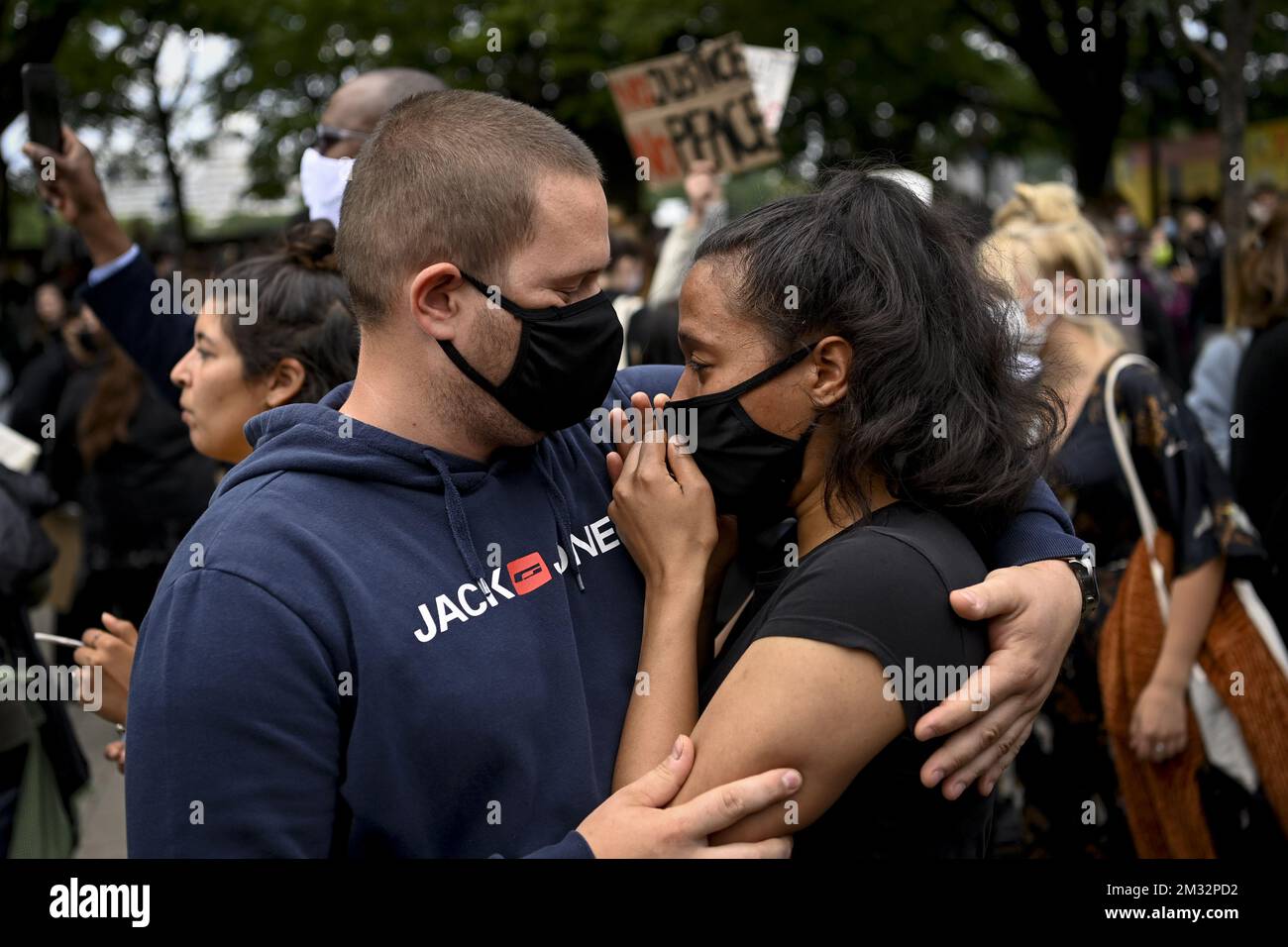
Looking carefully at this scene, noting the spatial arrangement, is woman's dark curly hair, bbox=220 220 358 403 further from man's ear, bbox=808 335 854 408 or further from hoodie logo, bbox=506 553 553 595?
man's ear, bbox=808 335 854 408

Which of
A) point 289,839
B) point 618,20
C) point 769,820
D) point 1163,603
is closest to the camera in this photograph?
point 289,839

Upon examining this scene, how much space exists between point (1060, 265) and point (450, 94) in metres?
2.64

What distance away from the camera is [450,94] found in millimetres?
2186

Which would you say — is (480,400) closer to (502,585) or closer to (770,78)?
(502,585)

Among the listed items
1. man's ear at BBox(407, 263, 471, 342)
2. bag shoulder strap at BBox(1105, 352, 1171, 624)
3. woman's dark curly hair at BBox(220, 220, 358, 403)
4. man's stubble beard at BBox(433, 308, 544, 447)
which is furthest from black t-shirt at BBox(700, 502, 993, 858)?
bag shoulder strap at BBox(1105, 352, 1171, 624)

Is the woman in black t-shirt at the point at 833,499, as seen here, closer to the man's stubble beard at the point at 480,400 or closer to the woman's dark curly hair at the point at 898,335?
the woman's dark curly hair at the point at 898,335

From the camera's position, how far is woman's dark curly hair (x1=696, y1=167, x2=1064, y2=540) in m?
2.17

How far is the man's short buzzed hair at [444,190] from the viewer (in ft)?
6.76

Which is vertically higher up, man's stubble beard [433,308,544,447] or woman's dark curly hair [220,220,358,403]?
man's stubble beard [433,308,544,447]

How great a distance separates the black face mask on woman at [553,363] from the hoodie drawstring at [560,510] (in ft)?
0.28

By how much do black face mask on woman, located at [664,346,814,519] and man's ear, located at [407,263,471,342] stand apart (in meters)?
0.45

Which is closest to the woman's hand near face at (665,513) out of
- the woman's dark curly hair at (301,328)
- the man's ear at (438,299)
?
the man's ear at (438,299)
